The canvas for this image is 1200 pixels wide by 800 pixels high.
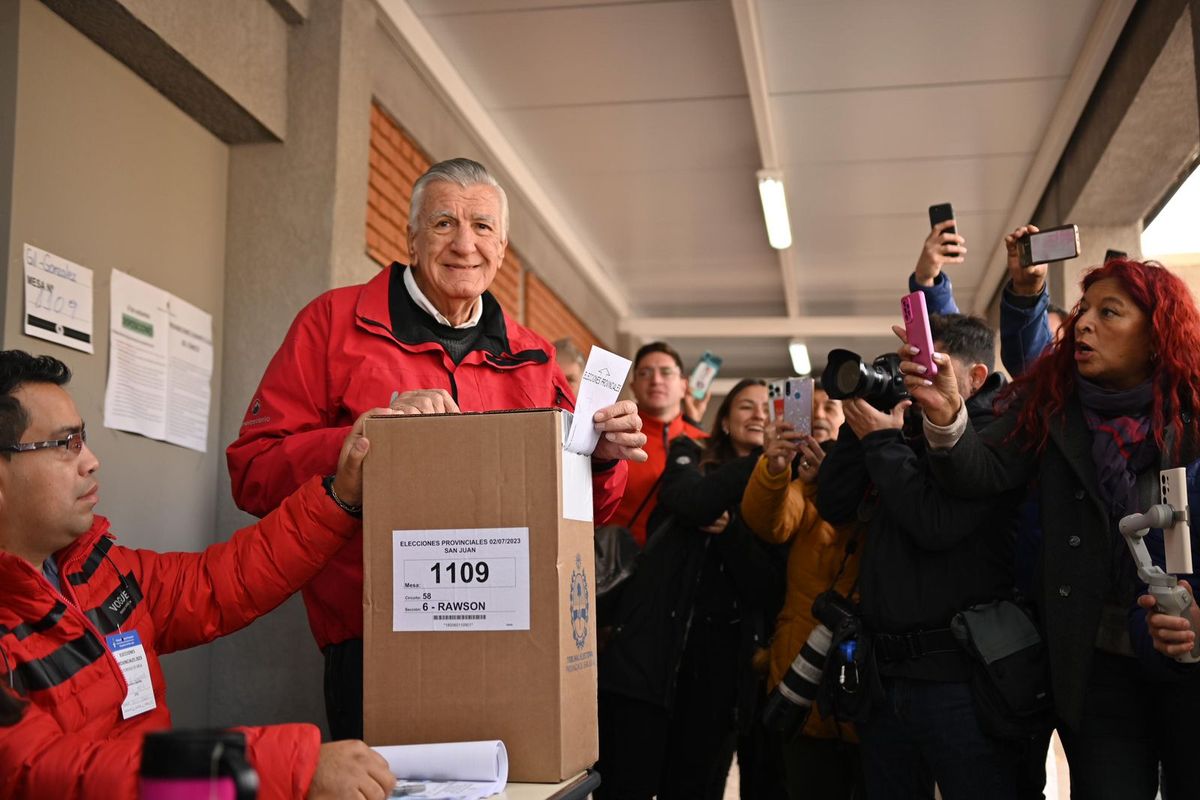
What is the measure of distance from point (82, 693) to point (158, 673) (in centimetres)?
22

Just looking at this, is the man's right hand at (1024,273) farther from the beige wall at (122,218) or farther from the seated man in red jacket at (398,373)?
the beige wall at (122,218)

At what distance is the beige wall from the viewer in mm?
2918

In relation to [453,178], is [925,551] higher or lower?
A: lower

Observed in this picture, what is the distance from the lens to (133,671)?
179 centimetres

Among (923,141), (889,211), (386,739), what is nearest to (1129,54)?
(923,141)

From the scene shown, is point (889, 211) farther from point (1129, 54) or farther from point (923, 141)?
point (1129, 54)

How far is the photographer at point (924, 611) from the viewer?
7.48 feet

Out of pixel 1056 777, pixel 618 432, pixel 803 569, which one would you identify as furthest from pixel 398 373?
pixel 1056 777

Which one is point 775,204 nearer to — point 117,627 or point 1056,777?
point 1056,777

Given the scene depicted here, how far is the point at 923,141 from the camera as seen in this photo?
6.05 meters

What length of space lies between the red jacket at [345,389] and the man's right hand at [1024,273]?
48.1 inches

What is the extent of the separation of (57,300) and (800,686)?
2025mm

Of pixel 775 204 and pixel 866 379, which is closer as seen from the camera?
pixel 866 379

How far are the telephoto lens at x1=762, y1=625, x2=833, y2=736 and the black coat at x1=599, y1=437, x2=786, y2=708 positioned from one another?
53cm
